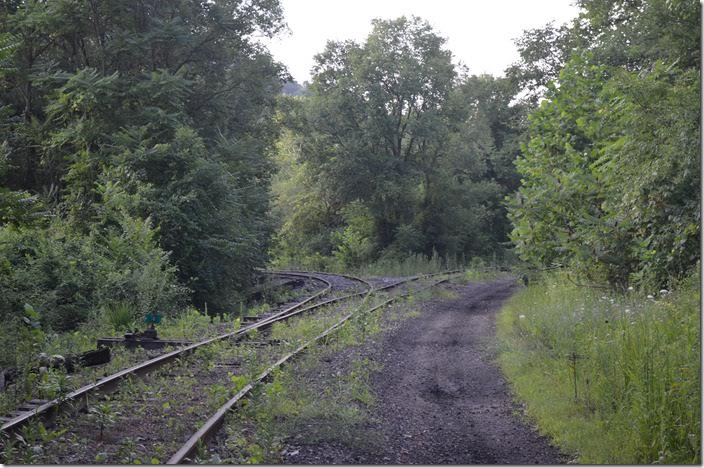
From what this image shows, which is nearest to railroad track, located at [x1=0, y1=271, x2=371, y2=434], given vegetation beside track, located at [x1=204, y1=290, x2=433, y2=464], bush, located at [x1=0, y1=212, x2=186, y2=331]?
vegetation beside track, located at [x1=204, y1=290, x2=433, y2=464]

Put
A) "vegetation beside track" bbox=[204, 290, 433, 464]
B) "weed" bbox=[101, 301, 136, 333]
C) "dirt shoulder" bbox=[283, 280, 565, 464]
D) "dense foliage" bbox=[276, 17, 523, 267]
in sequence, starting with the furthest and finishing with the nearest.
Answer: "dense foliage" bbox=[276, 17, 523, 267] < "weed" bbox=[101, 301, 136, 333] < "dirt shoulder" bbox=[283, 280, 565, 464] < "vegetation beside track" bbox=[204, 290, 433, 464]

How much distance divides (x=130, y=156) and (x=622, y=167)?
47.8 feet

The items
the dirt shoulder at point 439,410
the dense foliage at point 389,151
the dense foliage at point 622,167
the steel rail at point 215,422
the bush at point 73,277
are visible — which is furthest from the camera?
the dense foliage at point 389,151

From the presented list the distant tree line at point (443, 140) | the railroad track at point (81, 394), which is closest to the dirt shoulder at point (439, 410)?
the railroad track at point (81, 394)

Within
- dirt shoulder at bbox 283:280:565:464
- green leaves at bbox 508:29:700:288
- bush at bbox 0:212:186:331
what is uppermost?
green leaves at bbox 508:29:700:288

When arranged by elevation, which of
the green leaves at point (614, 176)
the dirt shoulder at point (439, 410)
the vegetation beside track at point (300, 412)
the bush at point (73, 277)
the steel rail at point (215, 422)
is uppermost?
the green leaves at point (614, 176)

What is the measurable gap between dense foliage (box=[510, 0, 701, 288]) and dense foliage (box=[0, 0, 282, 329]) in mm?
9131

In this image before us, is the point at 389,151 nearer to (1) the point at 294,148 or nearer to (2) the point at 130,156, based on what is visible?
(1) the point at 294,148

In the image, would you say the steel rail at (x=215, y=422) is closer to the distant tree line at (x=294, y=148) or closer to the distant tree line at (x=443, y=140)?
the distant tree line at (x=294, y=148)

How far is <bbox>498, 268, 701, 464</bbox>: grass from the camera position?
6.27 m

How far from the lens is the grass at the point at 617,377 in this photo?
6.27 m

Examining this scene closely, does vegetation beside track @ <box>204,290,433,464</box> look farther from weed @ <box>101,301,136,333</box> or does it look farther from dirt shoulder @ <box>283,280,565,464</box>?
weed @ <box>101,301,136,333</box>

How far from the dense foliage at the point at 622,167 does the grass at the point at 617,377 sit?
1.36 metres

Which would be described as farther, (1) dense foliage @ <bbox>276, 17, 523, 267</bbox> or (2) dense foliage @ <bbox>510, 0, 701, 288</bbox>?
(1) dense foliage @ <bbox>276, 17, 523, 267</bbox>
